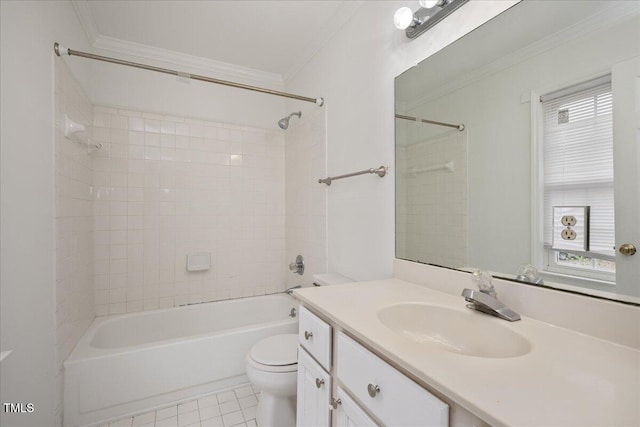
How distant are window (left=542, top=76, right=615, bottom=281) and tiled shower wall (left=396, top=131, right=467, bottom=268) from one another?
31cm

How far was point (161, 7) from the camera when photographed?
1828mm

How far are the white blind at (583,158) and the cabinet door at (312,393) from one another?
0.86m

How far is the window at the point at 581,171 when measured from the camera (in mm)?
774

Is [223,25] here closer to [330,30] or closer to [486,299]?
[330,30]

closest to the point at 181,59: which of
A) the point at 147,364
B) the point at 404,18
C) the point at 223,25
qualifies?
the point at 223,25

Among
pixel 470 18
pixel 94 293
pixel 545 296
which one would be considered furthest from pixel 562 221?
pixel 94 293

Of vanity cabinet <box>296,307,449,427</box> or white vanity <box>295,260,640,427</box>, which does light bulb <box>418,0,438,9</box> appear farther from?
vanity cabinet <box>296,307,449,427</box>

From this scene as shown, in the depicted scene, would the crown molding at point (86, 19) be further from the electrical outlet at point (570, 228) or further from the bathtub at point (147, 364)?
the electrical outlet at point (570, 228)

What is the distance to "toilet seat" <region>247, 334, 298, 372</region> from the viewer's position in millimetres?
1479

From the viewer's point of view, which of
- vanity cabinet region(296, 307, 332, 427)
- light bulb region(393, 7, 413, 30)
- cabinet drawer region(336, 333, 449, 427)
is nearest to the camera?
cabinet drawer region(336, 333, 449, 427)

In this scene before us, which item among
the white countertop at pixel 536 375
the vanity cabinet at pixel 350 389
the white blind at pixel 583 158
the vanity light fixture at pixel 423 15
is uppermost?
the vanity light fixture at pixel 423 15

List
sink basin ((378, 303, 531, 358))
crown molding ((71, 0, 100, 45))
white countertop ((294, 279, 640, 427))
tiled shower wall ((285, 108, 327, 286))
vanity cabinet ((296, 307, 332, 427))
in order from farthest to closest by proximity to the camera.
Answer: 1. tiled shower wall ((285, 108, 327, 286))
2. crown molding ((71, 0, 100, 45))
3. vanity cabinet ((296, 307, 332, 427))
4. sink basin ((378, 303, 531, 358))
5. white countertop ((294, 279, 640, 427))

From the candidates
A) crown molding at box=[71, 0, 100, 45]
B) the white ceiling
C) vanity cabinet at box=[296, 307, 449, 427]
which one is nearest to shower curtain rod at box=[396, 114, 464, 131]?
the white ceiling

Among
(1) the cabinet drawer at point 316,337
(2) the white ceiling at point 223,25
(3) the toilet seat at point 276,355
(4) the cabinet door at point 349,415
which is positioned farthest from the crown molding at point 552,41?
(3) the toilet seat at point 276,355
